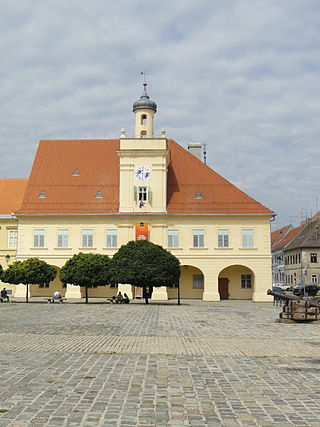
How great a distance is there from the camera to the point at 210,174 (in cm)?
4553

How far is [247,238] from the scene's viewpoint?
42500mm

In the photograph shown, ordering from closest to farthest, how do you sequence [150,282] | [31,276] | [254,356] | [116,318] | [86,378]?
1. [86,378]
2. [254,356]
3. [116,318]
4. [150,282]
5. [31,276]

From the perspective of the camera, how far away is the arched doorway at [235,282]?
43.7 m

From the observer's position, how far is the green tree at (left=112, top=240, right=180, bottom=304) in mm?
32688

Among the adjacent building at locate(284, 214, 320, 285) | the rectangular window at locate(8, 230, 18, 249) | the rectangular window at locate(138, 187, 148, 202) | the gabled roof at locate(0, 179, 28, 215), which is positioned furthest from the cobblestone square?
the adjacent building at locate(284, 214, 320, 285)

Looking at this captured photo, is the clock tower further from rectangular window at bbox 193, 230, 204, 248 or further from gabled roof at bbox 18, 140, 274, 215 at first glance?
rectangular window at bbox 193, 230, 204, 248

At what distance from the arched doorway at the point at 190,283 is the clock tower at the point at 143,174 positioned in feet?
19.2

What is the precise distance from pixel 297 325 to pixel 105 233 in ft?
85.9

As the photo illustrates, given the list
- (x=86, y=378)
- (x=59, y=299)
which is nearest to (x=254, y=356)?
(x=86, y=378)

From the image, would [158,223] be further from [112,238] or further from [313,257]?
[313,257]

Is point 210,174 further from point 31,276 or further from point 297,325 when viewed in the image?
point 297,325

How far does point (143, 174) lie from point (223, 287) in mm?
12224

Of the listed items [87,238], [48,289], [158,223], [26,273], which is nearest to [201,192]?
[158,223]

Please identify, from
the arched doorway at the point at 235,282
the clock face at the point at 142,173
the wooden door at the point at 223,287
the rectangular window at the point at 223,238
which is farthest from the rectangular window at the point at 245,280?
the clock face at the point at 142,173
